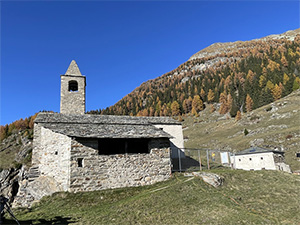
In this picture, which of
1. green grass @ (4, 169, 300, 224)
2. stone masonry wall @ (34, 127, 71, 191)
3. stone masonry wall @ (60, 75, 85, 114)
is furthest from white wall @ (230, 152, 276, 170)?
stone masonry wall @ (34, 127, 71, 191)

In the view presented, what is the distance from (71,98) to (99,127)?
32.8ft

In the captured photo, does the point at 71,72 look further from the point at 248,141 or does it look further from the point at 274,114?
the point at 274,114

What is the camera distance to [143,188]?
557 inches

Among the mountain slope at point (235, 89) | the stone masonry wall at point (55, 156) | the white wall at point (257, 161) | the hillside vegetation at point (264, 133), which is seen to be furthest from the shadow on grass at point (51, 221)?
the mountain slope at point (235, 89)

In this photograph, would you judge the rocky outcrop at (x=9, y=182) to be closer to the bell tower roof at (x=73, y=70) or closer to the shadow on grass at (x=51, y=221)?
the bell tower roof at (x=73, y=70)

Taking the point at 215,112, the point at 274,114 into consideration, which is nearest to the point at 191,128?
the point at 215,112

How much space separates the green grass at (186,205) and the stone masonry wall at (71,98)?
43.2 feet

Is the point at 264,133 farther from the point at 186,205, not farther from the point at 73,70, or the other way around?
the point at 186,205

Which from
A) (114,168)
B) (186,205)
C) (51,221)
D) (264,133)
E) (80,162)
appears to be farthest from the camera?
(264,133)

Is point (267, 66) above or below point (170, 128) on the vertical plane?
above

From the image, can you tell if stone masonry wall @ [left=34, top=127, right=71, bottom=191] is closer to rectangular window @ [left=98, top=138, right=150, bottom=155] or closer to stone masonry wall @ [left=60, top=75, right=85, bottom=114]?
rectangular window @ [left=98, top=138, right=150, bottom=155]

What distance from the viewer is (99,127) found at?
1694cm

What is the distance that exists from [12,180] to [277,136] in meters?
52.3

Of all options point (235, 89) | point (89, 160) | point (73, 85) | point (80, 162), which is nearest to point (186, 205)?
point (89, 160)
